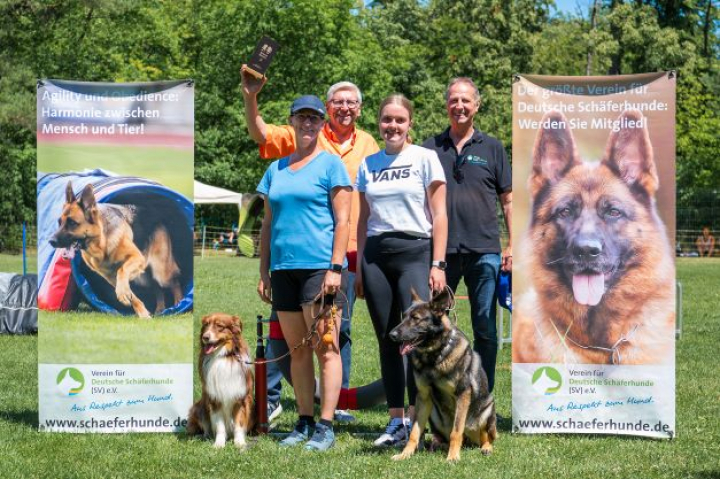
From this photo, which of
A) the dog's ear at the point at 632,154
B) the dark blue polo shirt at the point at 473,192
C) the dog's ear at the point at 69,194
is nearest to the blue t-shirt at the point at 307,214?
the dark blue polo shirt at the point at 473,192

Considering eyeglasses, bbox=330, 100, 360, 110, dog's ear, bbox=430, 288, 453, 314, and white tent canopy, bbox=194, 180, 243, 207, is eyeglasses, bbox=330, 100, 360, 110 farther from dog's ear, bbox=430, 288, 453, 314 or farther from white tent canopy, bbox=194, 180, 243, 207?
white tent canopy, bbox=194, 180, 243, 207

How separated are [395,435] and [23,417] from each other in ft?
8.93

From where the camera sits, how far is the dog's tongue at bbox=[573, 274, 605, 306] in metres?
6.02

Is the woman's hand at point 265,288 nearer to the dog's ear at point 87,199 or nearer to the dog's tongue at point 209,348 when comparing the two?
the dog's tongue at point 209,348

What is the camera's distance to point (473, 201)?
5.93 m

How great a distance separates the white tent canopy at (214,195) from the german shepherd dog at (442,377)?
2969cm

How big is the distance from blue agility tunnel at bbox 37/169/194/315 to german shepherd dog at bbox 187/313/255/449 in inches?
19.5

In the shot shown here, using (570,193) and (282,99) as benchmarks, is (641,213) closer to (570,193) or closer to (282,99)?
(570,193)

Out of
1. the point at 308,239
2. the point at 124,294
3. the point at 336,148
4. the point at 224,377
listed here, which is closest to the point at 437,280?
the point at 308,239

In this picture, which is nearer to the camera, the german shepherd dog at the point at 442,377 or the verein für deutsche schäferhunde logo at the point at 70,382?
the german shepherd dog at the point at 442,377

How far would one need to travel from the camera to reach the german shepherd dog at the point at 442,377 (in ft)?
17.5

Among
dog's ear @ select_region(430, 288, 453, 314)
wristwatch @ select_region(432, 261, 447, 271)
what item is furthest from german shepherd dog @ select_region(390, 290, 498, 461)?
wristwatch @ select_region(432, 261, 447, 271)

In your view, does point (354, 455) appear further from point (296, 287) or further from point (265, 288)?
point (265, 288)

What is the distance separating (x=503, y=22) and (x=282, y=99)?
36.1ft
